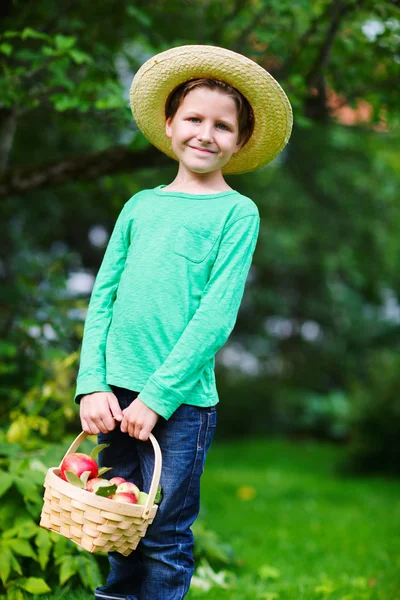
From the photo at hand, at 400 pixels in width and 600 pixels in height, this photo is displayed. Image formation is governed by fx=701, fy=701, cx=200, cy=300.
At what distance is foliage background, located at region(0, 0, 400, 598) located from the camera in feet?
13.0

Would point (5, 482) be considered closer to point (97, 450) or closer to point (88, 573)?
point (88, 573)

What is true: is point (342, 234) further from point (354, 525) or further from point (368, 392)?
point (354, 525)

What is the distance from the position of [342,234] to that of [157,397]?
27.4 ft

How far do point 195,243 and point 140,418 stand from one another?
58 centimetres

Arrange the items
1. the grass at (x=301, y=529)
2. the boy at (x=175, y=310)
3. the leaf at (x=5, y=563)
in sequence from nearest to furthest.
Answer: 1. the boy at (x=175, y=310)
2. the leaf at (x=5, y=563)
3. the grass at (x=301, y=529)

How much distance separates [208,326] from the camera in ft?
6.97

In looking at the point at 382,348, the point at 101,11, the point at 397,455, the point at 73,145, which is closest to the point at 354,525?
the point at 397,455

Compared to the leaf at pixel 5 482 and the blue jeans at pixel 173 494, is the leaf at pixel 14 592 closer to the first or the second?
the leaf at pixel 5 482

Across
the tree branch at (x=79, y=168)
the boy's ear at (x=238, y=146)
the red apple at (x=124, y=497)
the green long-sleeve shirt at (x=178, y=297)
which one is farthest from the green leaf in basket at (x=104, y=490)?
the tree branch at (x=79, y=168)

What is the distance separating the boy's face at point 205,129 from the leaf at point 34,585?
1673 millimetres

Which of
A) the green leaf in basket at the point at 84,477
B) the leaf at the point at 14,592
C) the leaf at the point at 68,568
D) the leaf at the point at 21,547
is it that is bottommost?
the leaf at the point at 14,592

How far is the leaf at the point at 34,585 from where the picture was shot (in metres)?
2.67

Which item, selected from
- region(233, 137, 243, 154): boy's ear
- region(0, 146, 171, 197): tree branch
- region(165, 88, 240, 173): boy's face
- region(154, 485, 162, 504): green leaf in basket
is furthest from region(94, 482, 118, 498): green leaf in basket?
region(0, 146, 171, 197): tree branch

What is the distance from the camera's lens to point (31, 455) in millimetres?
3264
